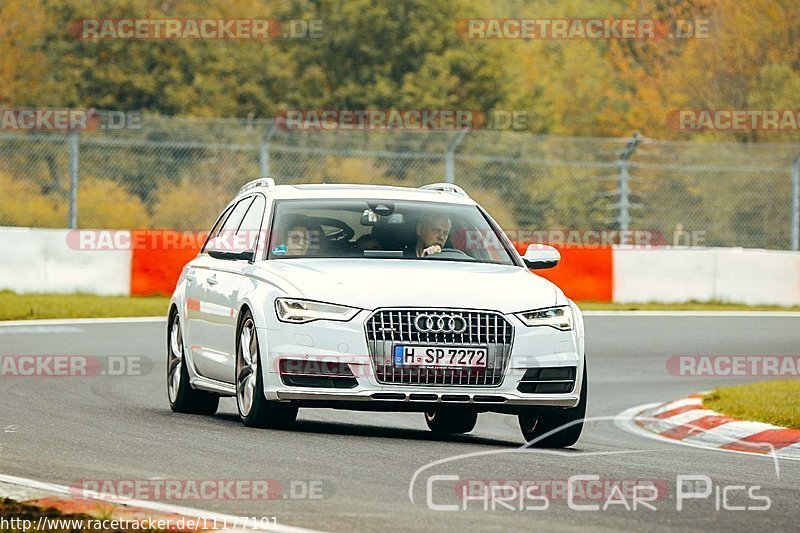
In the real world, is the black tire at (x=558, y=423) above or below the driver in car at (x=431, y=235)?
below

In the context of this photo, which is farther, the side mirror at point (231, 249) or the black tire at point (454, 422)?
the black tire at point (454, 422)

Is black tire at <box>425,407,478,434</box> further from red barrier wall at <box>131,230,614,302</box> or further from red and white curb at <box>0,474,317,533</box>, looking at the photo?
red barrier wall at <box>131,230,614,302</box>

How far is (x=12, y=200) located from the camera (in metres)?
28.0

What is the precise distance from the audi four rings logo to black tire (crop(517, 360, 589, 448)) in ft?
2.34

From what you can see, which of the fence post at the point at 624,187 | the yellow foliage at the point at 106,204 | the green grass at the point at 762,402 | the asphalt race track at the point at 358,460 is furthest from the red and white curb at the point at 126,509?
the fence post at the point at 624,187

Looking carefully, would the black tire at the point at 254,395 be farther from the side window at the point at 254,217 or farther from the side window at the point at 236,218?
the side window at the point at 236,218

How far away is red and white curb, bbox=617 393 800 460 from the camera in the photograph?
1138cm

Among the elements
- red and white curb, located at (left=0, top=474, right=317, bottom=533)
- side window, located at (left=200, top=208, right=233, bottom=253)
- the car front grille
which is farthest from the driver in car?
red and white curb, located at (left=0, top=474, right=317, bottom=533)

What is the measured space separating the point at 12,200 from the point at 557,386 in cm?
1938

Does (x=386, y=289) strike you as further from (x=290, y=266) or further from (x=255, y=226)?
(x=255, y=226)

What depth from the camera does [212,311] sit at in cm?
1138

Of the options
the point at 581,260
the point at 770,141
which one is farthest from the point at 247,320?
the point at 770,141

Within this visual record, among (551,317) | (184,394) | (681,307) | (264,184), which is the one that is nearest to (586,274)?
(681,307)

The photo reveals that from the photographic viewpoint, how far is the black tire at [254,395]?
400 inches
